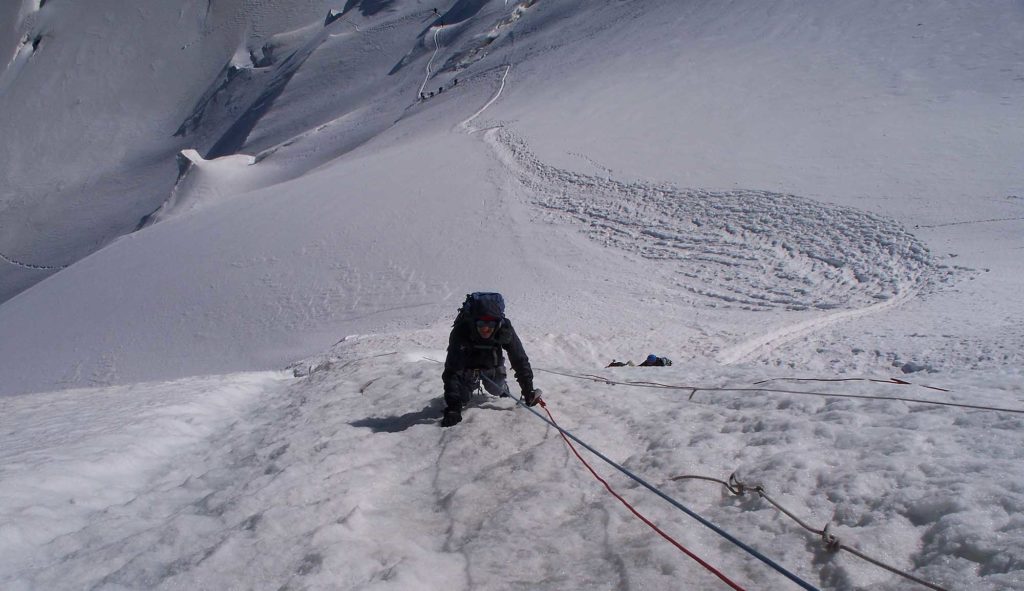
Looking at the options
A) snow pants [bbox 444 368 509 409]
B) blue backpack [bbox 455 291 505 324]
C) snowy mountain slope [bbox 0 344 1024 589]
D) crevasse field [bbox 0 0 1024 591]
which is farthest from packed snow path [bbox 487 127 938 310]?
blue backpack [bbox 455 291 505 324]

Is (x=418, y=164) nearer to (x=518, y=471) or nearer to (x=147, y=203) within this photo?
(x=518, y=471)

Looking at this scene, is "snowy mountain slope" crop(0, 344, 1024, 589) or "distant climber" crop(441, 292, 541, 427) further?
"distant climber" crop(441, 292, 541, 427)

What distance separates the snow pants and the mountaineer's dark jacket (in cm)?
2

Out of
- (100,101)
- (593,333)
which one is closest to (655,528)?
(593,333)

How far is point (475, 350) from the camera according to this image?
503cm

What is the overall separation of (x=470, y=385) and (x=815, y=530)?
2.79 meters

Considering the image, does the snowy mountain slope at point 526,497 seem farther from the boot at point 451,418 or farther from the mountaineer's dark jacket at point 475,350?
the mountaineer's dark jacket at point 475,350

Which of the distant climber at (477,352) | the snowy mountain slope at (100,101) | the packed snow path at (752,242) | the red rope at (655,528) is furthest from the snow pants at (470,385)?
the snowy mountain slope at (100,101)

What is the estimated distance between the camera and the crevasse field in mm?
3133

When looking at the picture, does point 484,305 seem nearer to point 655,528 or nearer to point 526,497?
point 526,497

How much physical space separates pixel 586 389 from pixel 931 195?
10.6 meters

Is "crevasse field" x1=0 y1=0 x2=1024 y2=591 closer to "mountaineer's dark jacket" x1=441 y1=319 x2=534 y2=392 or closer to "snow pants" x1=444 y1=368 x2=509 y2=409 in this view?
"snow pants" x1=444 y1=368 x2=509 y2=409

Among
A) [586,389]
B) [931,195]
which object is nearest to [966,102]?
[931,195]

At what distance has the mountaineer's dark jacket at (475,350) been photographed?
16.0 ft
